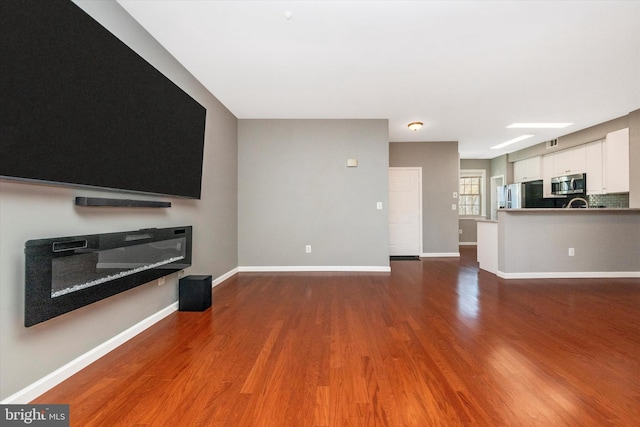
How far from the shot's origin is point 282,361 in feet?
6.73

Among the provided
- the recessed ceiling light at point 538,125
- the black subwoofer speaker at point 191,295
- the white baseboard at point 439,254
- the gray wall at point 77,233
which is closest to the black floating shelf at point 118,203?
the gray wall at point 77,233

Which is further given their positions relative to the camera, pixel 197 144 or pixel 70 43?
pixel 197 144

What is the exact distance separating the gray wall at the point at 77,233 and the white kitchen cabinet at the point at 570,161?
6.87 meters

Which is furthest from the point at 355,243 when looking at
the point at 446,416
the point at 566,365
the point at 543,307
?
the point at 446,416

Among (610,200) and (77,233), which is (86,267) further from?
(610,200)

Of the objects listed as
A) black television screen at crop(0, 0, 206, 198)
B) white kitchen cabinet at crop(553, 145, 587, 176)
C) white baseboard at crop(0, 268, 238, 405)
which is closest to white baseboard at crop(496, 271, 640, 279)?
white kitchen cabinet at crop(553, 145, 587, 176)

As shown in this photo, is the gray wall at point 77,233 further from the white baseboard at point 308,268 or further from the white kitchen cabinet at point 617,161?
the white kitchen cabinet at point 617,161

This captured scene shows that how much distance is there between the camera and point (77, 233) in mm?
1926

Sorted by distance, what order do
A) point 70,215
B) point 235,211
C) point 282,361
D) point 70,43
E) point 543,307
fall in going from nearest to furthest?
point 70,43 < point 70,215 < point 282,361 < point 543,307 < point 235,211

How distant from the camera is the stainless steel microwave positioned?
5.69 meters

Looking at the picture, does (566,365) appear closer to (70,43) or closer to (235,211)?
(70,43)

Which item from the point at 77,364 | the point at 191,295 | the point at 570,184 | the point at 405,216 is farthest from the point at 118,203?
the point at 570,184

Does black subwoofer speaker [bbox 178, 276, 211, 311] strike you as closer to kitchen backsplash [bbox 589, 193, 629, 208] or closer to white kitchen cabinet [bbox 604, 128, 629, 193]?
white kitchen cabinet [bbox 604, 128, 629, 193]

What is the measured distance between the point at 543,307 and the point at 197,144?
4.15 meters
